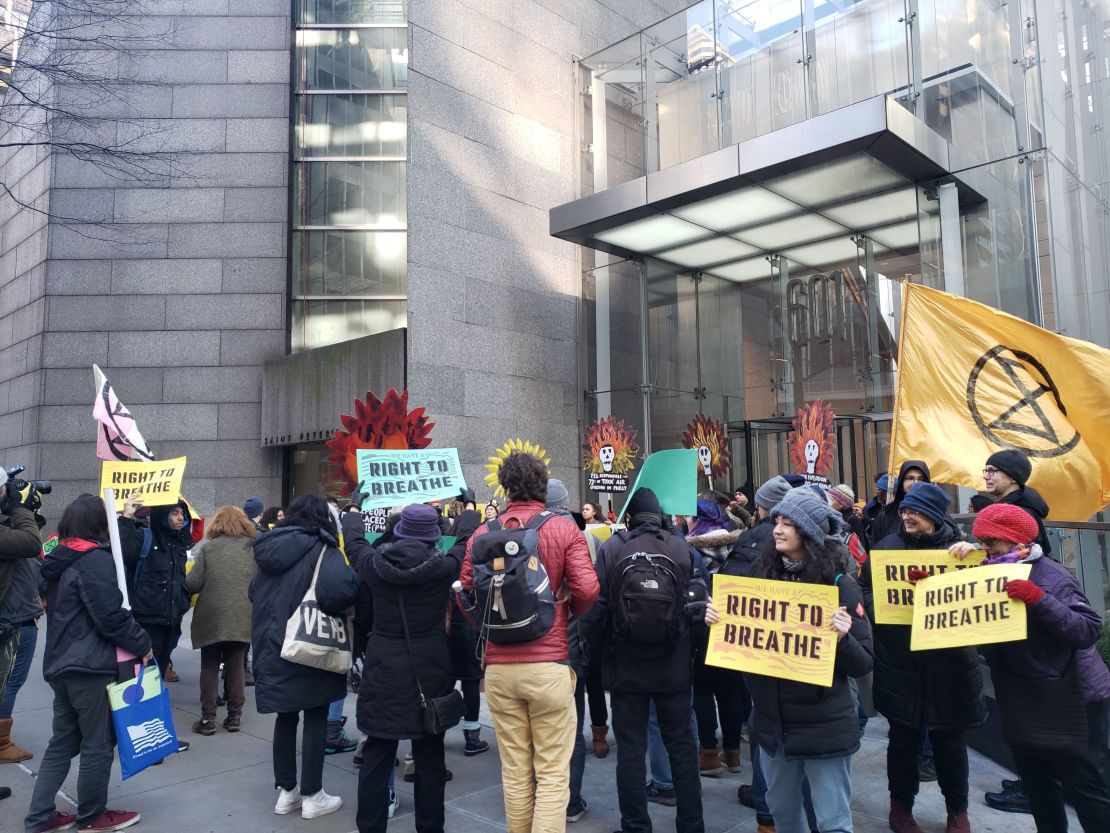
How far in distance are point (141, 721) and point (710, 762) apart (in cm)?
361

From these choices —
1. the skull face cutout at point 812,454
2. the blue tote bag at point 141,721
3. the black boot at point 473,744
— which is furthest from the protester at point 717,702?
the skull face cutout at point 812,454

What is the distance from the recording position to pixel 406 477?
5.50 metres

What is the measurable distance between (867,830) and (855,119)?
1031 cm

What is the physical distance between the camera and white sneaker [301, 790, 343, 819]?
4910 mm

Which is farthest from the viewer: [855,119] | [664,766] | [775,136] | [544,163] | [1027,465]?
[544,163]

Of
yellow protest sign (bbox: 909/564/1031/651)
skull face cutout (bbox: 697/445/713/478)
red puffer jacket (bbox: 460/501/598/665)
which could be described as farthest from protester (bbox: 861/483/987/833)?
skull face cutout (bbox: 697/445/713/478)

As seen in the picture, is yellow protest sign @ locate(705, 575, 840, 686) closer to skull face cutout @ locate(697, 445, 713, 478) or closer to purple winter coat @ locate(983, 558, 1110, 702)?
purple winter coat @ locate(983, 558, 1110, 702)

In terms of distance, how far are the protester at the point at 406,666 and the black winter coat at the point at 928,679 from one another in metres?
2.39

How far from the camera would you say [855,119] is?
39.5 feet

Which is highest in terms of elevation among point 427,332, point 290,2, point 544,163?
point 290,2

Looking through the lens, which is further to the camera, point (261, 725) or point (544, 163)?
point (544, 163)

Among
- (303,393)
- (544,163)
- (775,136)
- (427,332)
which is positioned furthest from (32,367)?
(775,136)

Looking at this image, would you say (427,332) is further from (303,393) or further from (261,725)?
(261,725)

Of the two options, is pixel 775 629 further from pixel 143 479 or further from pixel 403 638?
pixel 143 479
